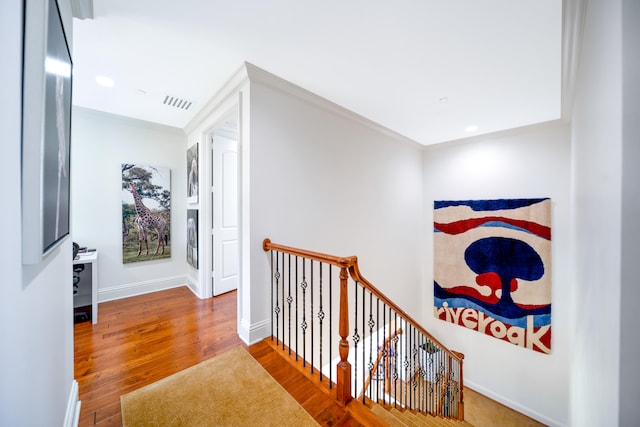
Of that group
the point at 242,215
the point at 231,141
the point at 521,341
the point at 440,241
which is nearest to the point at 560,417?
the point at 521,341

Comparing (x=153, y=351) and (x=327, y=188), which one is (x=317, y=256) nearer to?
(x=327, y=188)

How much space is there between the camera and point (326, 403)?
1586 millimetres

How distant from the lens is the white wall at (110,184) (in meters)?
2.99

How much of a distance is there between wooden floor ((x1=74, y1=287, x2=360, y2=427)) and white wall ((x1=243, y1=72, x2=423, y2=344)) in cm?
55

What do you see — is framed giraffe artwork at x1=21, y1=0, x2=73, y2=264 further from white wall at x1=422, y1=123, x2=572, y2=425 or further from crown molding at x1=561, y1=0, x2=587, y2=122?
white wall at x1=422, y1=123, x2=572, y2=425

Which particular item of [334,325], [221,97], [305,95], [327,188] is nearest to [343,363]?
[334,325]

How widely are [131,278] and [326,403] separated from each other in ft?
10.6

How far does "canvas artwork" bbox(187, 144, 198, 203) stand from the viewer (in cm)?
334

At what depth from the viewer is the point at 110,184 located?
316cm

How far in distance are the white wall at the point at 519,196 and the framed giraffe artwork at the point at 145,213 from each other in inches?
183

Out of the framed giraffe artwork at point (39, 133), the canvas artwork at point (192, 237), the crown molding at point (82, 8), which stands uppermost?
the crown molding at point (82, 8)

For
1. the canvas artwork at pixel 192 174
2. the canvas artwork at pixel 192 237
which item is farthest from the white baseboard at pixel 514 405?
the canvas artwork at pixel 192 174

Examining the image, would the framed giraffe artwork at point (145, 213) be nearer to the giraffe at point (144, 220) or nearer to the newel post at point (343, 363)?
the giraffe at point (144, 220)

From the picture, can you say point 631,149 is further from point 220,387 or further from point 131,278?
point 131,278
